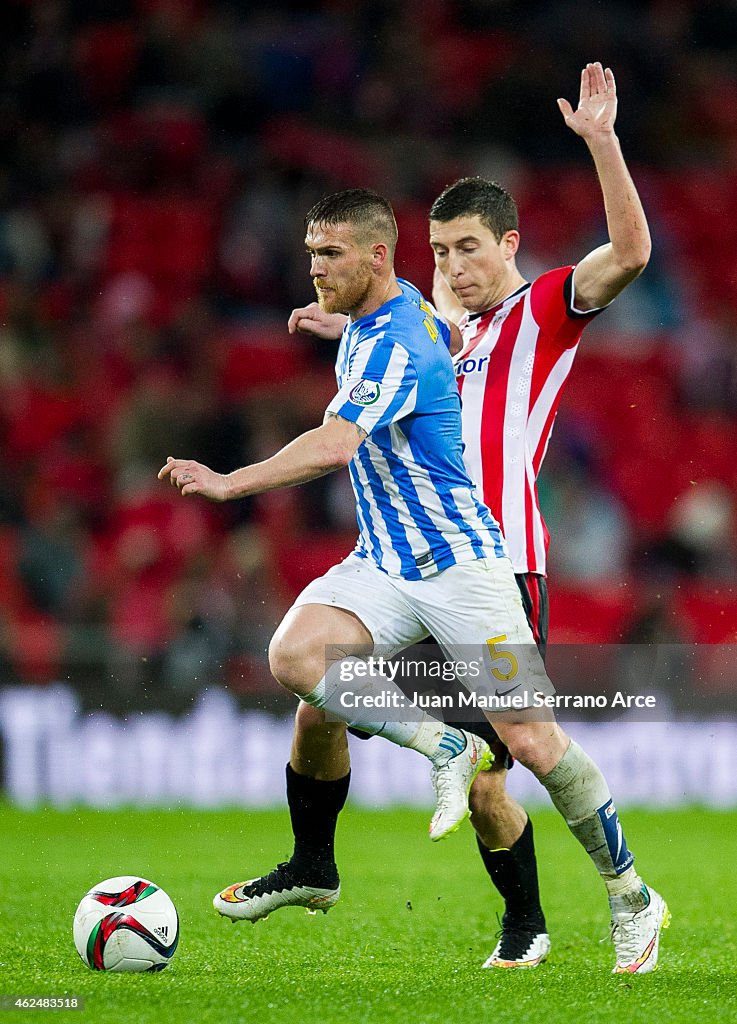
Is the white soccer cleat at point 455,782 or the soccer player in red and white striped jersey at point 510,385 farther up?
the soccer player in red and white striped jersey at point 510,385

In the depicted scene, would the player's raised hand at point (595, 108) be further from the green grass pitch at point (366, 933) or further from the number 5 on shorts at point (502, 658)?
the green grass pitch at point (366, 933)

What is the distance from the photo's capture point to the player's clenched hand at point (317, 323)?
207 inches

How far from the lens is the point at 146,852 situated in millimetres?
7746

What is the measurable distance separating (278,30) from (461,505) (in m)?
10.7

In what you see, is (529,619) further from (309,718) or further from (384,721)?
(309,718)

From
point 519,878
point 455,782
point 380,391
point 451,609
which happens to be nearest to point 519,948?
point 519,878

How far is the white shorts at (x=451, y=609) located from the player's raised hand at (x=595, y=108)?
56.0 inches

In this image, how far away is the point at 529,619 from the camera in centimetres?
490

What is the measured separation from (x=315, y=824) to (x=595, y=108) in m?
2.48

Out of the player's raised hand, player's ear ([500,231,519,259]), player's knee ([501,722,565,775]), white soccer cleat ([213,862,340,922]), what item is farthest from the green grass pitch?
the player's raised hand

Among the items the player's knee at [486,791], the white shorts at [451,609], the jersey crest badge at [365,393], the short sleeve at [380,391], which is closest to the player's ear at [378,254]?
the short sleeve at [380,391]

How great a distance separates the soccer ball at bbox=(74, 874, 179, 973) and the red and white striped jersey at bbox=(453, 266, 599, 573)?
1.62m

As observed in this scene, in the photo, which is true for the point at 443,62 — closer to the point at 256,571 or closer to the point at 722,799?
the point at 256,571

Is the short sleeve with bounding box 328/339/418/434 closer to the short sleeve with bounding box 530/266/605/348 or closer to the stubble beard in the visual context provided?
the stubble beard
